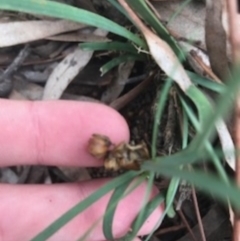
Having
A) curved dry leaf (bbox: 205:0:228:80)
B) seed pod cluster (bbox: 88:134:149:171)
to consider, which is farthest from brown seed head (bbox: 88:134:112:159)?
curved dry leaf (bbox: 205:0:228:80)

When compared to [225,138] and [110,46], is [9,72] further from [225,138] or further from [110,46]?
[225,138]

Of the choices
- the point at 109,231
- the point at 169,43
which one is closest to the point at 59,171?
→ the point at 109,231

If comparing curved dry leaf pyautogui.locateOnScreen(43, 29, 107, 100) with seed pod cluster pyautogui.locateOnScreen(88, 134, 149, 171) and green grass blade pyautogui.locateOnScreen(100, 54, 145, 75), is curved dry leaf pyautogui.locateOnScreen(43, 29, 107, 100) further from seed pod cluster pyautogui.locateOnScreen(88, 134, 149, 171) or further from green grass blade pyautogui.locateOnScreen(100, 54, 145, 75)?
seed pod cluster pyautogui.locateOnScreen(88, 134, 149, 171)

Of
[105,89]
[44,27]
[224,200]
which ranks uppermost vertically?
[44,27]

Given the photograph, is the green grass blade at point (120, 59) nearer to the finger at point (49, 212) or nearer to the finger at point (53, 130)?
Answer: the finger at point (53, 130)

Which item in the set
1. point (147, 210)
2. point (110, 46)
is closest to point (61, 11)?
point (110, 46)

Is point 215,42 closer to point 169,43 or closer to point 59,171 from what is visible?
point 169,43

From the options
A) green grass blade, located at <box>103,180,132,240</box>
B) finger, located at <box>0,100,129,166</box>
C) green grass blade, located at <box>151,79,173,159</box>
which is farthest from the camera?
finger, located at <box>0,100,129,166</box>

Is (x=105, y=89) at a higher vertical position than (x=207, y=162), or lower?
higher
